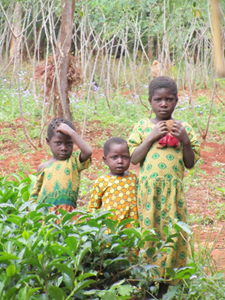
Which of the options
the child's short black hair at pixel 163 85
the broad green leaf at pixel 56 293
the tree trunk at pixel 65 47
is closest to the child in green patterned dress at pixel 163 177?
the child's short black hair at pixel 163 85

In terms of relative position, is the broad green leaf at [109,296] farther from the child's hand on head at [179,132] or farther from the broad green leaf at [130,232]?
the child's hand on head at [179,132]

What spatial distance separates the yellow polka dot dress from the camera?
215 cm

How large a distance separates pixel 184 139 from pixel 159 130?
0.15 metres

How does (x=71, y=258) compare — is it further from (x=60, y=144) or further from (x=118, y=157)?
(x=60, y=144)

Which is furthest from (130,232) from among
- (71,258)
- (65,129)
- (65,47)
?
(65,47)

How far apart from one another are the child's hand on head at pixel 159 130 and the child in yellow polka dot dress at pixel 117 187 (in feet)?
0.88

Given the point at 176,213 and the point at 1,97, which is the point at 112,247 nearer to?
the point at 176,213

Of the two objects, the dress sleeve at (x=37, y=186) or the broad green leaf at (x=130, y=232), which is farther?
the dress sleeve at (x=37, y=186)

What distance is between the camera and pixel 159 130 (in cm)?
A: 198

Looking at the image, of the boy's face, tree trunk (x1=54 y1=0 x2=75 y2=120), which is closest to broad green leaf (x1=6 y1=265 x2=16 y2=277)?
the boy's face

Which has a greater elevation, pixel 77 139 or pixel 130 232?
pixel 77 139

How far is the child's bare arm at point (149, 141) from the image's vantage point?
6.48 ft

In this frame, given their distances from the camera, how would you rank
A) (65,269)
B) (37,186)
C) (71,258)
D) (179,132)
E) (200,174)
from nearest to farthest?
1. (65,269)
2. (71,258)
3. (179,132)
4. (37,186)
5. (200,174)

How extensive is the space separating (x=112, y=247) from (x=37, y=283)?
1.15 ft
